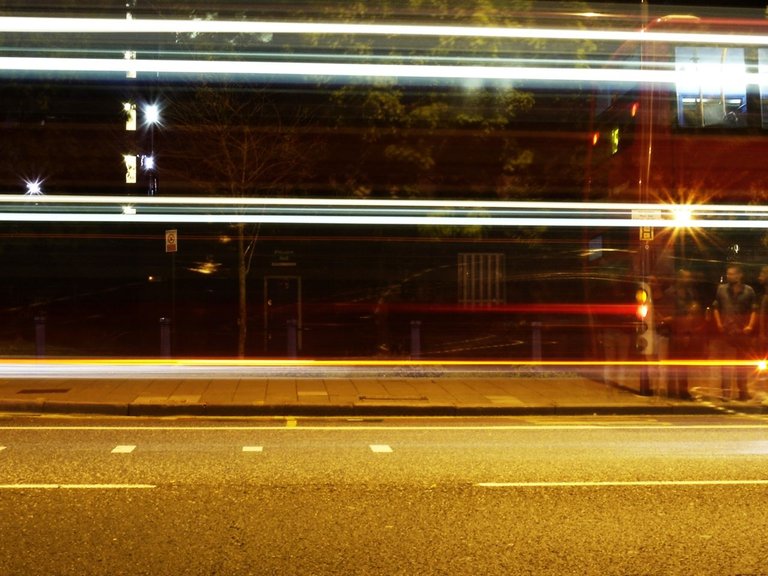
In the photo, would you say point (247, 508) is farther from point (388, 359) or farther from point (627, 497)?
point (388, 359)

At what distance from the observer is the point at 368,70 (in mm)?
14453

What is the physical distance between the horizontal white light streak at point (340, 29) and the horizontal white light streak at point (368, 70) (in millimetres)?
496

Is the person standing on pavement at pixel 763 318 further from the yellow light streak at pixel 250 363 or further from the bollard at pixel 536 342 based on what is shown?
the bollard at pixel 536 342

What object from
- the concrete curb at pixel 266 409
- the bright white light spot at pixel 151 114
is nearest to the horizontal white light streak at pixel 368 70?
the bright white light spot at pixel 151 114

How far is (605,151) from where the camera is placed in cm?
1495

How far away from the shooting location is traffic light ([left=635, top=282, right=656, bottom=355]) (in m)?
13.3

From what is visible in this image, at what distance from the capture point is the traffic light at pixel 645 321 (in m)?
13.3

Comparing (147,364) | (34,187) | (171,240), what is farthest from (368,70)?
(34,187)

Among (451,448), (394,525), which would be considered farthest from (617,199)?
(394,525)

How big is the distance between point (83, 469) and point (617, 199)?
9.85m

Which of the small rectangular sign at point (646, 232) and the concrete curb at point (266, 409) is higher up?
the small rectangular sign at point (646, 232)

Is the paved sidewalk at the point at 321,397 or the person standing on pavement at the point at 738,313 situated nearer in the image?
the paved sidewalk at the point at 321,397

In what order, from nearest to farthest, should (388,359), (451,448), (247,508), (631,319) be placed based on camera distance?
1. (247,508)
2. (451,448)
3. (631,319)
4. (388,359)

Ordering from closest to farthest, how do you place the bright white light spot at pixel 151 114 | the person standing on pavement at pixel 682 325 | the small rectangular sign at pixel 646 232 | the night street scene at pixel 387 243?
the night street scene at pixel 387 243 → the small rectangular sign at pixel 646 232 → the person standing on pavement at pixel 682 325 → the bright white light spot at pixel 151 114
